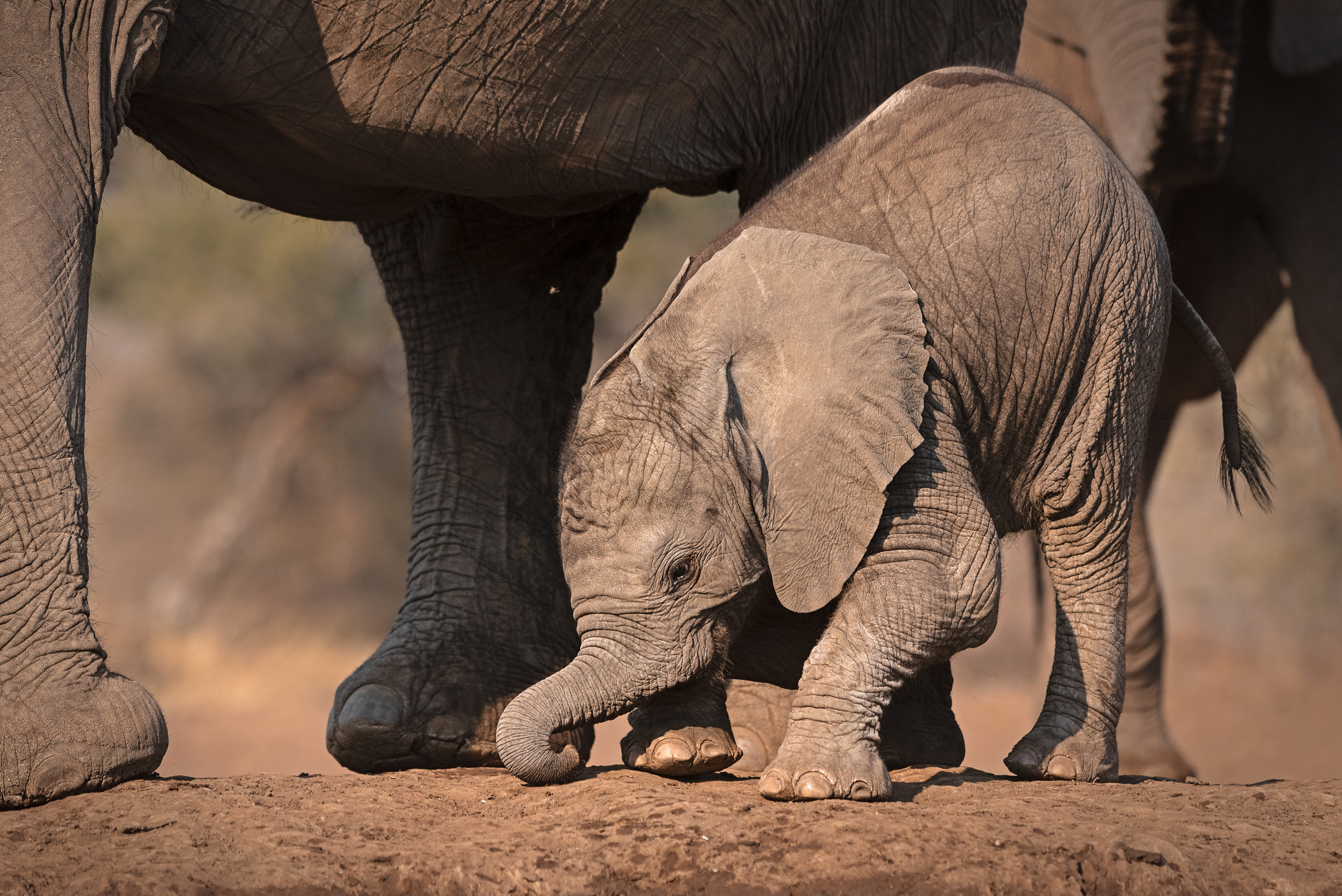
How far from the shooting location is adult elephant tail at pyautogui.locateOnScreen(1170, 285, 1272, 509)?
3.29 meters

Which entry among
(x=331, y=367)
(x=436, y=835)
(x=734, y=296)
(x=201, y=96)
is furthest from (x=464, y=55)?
(x=331, y=367)

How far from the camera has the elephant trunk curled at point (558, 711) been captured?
252 centimetres

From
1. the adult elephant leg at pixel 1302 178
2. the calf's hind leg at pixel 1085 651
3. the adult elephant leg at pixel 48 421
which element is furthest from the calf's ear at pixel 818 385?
the adult elephant leg at pixel 1302 178

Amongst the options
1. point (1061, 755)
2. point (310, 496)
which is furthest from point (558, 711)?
point (310, 496)

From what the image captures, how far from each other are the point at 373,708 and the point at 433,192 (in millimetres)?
1099

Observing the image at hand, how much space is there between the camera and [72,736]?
95.7 inches

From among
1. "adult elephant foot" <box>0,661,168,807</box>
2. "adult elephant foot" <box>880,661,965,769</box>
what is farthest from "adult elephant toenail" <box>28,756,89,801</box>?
"adult elephant foot" <box>880,661,965,769</box>

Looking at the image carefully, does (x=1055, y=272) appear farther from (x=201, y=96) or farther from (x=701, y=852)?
(x=201, y=96)

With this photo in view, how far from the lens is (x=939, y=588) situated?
8.55 feet

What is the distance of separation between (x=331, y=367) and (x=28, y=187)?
8.97 metres

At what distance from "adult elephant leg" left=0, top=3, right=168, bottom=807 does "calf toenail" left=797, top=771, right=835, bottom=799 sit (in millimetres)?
1043

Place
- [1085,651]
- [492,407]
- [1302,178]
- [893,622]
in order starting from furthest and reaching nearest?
[1302,178] → [492,407] → [1085,651] → [893,622]

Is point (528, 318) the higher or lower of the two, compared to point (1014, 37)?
lower

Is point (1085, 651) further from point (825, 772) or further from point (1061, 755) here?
point (825, 772)
